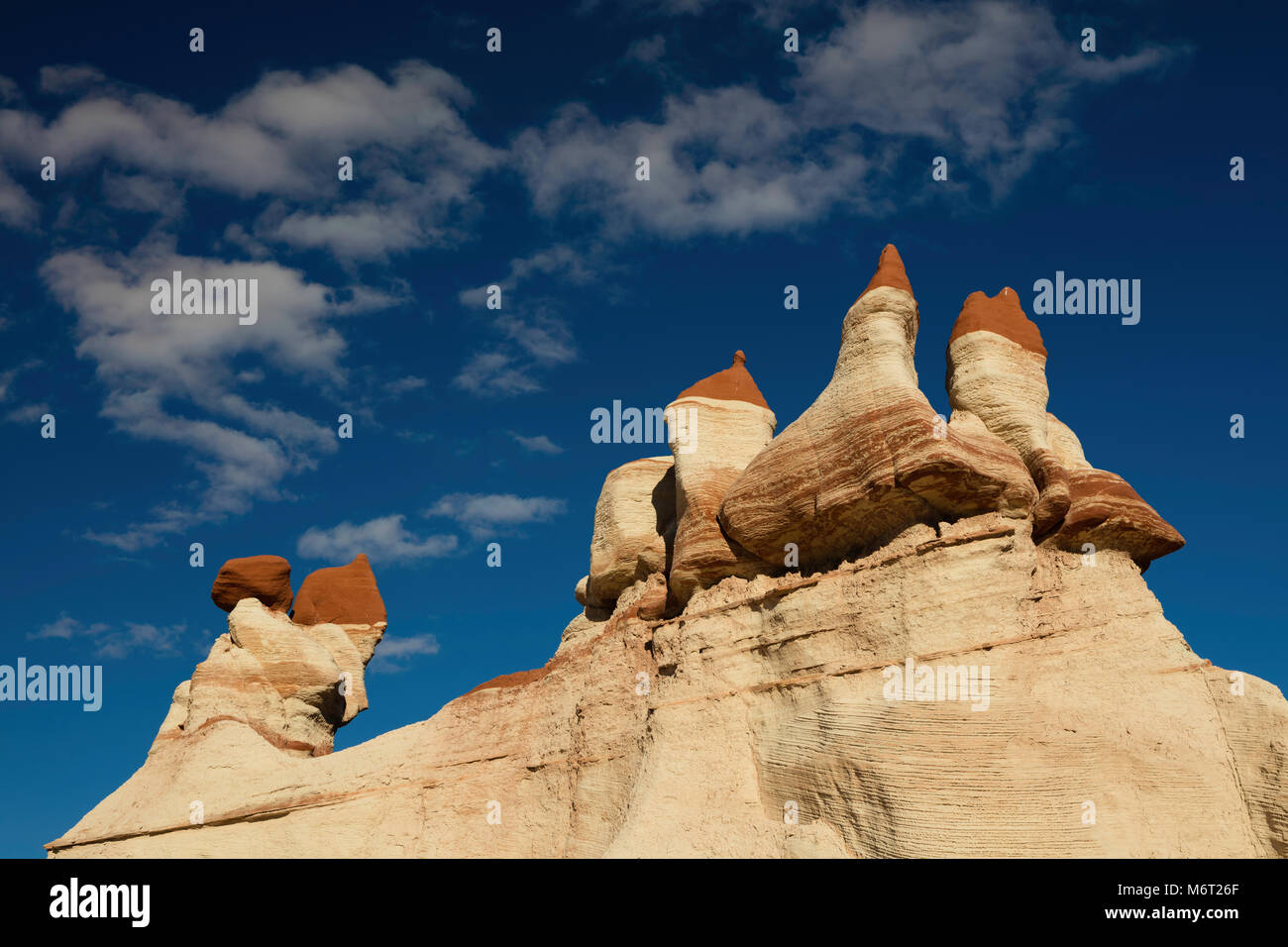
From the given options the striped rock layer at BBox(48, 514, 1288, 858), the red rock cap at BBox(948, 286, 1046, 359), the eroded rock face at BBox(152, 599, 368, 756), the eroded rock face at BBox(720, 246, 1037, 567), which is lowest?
the striped rock layer at BBox(48, 514, 1288, 858)

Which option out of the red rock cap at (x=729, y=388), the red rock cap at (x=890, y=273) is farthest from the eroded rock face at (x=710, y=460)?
the red rock cap at (x=890, y=273)

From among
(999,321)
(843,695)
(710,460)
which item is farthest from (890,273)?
(843,695)

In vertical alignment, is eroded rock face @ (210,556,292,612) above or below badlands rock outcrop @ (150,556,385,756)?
above

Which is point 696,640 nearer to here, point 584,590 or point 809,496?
point 809,496

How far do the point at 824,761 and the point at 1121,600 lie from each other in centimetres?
507

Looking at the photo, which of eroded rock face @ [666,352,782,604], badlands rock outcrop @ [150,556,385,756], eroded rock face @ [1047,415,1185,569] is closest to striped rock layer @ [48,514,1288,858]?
eroded rock face @ [1047,415,1185,569]

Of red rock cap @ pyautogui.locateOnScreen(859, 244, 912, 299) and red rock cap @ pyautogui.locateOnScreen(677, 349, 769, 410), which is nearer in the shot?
red rock cap @ pyautogui.locateOnScreen(859, 244, 912, 299)

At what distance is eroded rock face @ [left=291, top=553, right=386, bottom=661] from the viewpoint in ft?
110

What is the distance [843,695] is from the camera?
17.6 meters

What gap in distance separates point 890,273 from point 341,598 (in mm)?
19669

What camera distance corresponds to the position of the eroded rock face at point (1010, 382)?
1886 cm

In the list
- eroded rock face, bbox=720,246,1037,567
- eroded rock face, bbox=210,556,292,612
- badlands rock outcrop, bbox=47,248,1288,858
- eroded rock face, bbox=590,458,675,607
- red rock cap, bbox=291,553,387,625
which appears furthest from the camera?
red rock cap, bbox=291,553,387,625

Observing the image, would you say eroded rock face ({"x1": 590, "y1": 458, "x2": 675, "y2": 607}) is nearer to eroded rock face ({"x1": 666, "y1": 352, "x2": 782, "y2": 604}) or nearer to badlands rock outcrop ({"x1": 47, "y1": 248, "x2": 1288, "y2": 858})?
badlands rock outcrop ({"x1": 47, "y1": 248, "x2": 1288, "y2": 858})

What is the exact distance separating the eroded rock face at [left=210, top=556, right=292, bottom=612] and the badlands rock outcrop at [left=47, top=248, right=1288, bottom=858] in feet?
15.8
